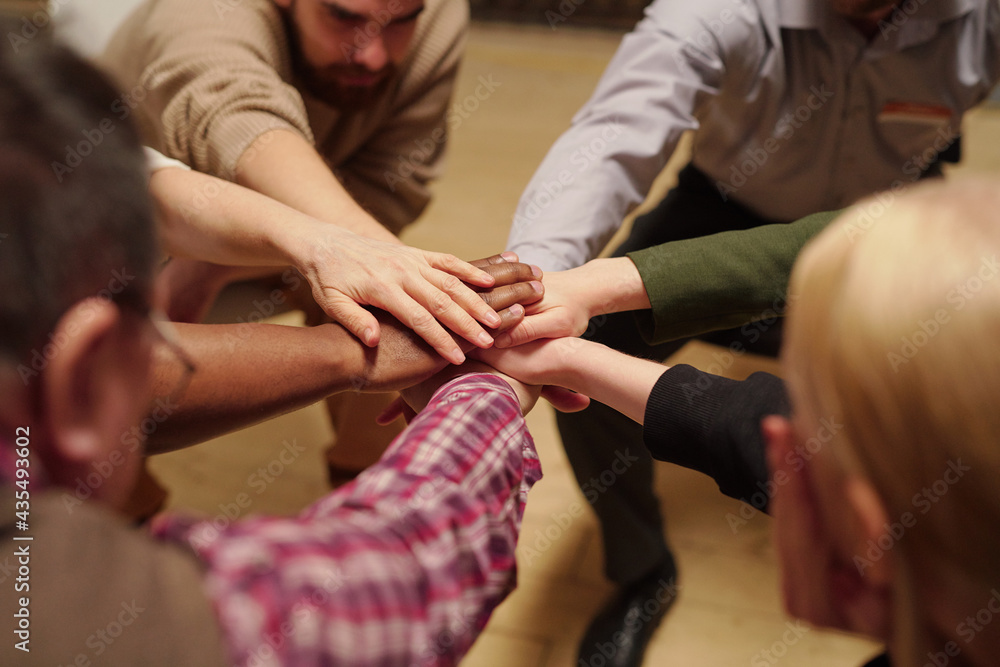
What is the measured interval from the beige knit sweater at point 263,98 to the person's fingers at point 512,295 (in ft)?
1.26

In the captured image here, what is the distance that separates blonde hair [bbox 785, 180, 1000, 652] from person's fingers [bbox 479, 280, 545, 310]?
0.48m

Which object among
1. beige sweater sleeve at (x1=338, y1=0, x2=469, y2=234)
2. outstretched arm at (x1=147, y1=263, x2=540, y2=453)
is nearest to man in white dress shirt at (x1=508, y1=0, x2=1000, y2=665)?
outstretched arm at (x1=147, y1=263, x2=540, y2=453)

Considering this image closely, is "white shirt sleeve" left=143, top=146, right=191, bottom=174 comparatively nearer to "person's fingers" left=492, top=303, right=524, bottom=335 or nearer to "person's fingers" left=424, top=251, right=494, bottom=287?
"person's fingers" left=424, top=251, right=494, bottom=287

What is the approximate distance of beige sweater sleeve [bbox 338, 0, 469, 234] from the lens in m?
1.38

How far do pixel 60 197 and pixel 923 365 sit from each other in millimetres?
473

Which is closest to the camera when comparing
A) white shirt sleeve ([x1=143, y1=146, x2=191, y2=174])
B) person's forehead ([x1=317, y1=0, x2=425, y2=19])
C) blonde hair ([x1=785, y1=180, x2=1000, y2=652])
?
blonde hair ([x1=785, y1=180, x2=1000, y2=652])

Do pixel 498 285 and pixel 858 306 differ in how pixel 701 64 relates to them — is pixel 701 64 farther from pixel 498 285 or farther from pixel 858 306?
pixel 858 306

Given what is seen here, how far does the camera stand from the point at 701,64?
1.14 m

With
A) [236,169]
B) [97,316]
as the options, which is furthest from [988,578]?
[236,169]

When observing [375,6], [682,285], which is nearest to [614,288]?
[682,285]

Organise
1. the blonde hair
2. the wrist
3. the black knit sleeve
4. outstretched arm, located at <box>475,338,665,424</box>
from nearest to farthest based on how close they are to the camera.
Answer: the blonde hair < the black knit sleeve < outstretched arm, located at <box>475,338,665,424</box> < the wrist

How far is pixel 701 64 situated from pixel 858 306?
826mm

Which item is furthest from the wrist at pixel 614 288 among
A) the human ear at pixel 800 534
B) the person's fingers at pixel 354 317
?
the human ear at pixel 800 534

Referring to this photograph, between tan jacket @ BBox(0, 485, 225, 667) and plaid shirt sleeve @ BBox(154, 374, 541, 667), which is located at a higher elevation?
tan jacket @ BBox(0, 485, 225, 667)
